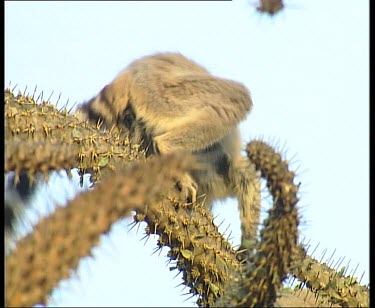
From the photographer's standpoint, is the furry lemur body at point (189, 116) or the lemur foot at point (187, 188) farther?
the furry lemur body at point (189, 116)

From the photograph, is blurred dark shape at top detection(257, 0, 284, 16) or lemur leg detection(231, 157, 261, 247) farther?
lemur leg detection(231, 157, 261, 247)

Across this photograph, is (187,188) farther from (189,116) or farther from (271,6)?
(271,6)

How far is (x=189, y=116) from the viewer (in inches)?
258

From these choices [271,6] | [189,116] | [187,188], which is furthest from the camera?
[189,116]

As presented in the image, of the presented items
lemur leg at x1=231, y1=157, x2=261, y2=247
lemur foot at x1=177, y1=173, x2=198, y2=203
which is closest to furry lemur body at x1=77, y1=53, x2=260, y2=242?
lemur leg at x1=231, y1=157, x2=261, y2=247

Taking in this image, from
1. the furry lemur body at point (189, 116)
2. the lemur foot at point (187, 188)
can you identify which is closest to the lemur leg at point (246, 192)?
the furry lemur body at point (189, 116)

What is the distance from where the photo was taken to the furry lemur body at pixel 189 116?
642 centimetres

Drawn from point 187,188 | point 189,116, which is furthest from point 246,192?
point 187,188

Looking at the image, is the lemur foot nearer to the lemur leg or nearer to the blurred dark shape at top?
the lemur leg

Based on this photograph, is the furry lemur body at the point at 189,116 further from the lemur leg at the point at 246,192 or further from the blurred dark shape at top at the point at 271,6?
the blurred dark shape at top at the point at 271,6

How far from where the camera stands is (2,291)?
2299 mm

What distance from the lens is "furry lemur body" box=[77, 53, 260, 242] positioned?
21.1 ft

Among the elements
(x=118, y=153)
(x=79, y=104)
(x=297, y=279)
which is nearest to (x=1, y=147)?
(x=118, y=153)

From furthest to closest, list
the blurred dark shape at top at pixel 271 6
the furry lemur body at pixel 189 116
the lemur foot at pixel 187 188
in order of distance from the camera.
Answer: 1. the furry lemur body at pixel 189 116
2. the lemur foot at pixel 187 188
3. the blurred dark shape at top at pixel 271 6
